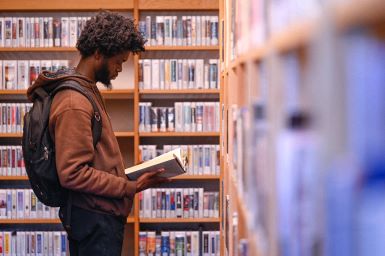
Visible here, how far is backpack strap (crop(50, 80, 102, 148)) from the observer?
226cm

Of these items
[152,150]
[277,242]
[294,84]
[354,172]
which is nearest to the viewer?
[354,172]

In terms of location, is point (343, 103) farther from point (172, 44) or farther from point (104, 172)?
point (172, 44)

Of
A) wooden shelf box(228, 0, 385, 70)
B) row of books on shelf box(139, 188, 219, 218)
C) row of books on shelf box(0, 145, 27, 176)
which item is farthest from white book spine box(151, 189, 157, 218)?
wooden shelf box(228, 0, 385, 70)

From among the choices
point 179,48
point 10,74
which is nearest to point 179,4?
point 179,48

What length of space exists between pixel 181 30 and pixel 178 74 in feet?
1.05

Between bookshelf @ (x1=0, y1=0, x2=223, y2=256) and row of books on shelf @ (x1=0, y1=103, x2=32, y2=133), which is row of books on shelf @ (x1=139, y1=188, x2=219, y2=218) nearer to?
bookshelf @ (x1=0, y1=0, x2=223, y2=256)

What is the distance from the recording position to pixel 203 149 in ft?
15.7

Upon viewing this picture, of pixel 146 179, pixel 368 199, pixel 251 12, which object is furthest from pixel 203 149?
pixel 368 199

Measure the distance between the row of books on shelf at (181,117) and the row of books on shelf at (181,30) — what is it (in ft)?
1.49

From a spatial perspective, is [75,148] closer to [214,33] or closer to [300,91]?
[300,91]

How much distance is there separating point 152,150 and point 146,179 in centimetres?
221

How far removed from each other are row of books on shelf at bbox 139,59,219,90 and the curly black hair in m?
2.26

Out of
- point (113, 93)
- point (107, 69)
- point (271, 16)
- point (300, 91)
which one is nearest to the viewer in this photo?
point (300, 91)

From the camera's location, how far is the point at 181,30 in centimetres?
478
